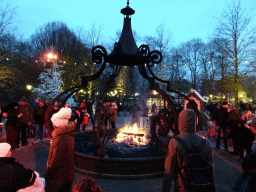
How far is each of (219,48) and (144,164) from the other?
18.0 m

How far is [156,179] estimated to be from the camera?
17.2ft

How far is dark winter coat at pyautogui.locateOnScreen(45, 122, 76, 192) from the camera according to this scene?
357 cm

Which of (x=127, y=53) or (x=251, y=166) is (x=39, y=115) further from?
(x=251, y=166)

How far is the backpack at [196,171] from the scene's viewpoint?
2336mm

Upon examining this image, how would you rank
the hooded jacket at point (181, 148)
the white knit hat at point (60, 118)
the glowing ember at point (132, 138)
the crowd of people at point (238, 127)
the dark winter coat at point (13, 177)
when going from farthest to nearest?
the glowing ember at point (132, 138)
the crowd of people at point (238, 127)
the white knit hat at point (60, 118)
the hooded jacket at point (181, 148)
the dark winter coat at point (13, 177)

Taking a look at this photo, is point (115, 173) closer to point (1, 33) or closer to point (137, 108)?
point (137, 108)

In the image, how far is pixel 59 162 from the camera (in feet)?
11.7

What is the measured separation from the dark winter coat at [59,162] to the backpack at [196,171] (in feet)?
7.11

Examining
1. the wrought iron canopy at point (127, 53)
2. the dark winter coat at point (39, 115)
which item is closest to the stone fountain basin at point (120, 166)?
the wrought iron canopy at point (127, 53)

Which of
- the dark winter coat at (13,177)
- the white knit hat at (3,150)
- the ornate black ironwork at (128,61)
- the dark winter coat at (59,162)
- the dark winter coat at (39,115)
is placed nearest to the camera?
the dark winter coat at (13,177)

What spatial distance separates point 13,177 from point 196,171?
1983 millimetres

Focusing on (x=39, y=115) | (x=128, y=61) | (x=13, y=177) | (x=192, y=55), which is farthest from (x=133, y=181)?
(x=192, y=55)

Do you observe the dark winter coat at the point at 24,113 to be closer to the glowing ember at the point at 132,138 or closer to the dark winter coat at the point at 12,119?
the dark winter coat at the point at 12,119

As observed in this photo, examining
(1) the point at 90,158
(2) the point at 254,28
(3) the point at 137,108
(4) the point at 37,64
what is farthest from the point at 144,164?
(4) the point at 37,64
